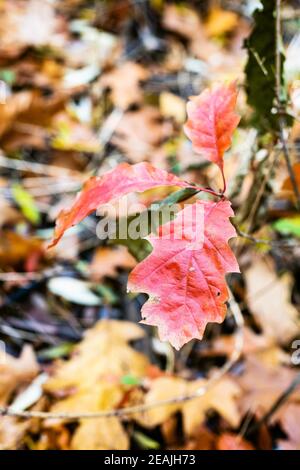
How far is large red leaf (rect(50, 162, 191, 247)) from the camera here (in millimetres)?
604

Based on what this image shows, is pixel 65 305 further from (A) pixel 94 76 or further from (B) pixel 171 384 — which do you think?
(A) pixel 94 76

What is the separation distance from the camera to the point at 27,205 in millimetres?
1526

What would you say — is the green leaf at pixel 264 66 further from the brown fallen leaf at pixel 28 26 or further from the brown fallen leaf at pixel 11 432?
the brown fallen leaf at pixel 28 26

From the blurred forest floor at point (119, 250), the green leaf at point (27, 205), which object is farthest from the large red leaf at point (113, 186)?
the green leaf at point (27, 205)

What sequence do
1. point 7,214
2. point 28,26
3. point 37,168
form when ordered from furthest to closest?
1. point 28,26
2. point 37,168
3. point 7,214

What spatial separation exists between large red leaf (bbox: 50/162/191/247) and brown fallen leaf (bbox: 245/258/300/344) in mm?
823

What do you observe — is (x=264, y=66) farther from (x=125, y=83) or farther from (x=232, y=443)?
(x=125, y=83)

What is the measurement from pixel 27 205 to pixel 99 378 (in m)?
0.78

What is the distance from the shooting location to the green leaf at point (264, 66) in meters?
0.82

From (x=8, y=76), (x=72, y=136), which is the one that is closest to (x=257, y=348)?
(x=72, y=136)

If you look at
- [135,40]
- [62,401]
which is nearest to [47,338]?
[62,401]

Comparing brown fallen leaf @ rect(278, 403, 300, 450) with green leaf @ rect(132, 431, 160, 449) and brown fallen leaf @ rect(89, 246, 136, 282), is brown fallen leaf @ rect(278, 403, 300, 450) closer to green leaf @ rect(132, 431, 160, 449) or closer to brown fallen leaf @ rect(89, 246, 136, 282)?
green leaf @ rect(132, 431, 160, 449)

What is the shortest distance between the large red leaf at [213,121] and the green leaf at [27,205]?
1.01 m

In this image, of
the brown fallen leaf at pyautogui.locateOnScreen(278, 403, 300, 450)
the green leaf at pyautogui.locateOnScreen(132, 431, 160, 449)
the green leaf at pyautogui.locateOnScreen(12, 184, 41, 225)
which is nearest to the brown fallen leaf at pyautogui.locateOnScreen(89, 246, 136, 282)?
the green leaf at pyautogui.locateOnScreen(12, 184, 41, 225)
